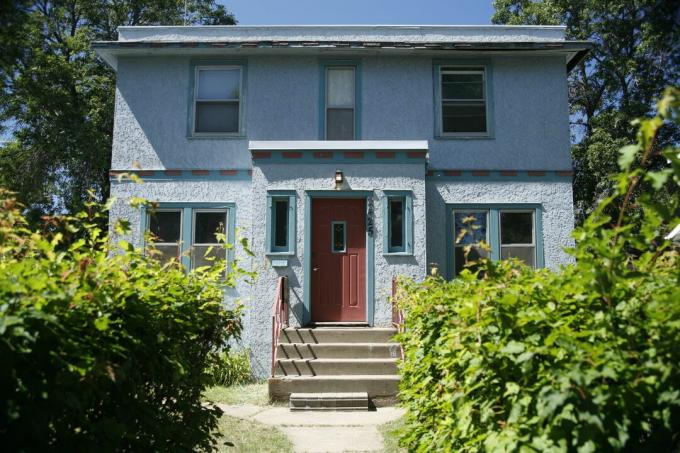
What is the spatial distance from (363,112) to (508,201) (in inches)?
135

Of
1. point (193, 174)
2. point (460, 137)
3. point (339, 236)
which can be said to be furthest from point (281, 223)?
point (460, 137)

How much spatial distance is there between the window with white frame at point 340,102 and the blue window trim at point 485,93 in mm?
1710

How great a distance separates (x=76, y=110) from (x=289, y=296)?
12.3 m

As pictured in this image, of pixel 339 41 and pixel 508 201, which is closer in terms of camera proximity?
pixel 508 201

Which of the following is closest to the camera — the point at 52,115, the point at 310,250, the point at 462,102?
the point at 310,250

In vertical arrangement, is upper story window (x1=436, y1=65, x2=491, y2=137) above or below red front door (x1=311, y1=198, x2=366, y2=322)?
above

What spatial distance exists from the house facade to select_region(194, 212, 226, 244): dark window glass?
2 centimetres

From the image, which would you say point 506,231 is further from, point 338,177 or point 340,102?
point 340,102

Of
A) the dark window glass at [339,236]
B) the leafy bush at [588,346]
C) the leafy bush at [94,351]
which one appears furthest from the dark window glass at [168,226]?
the leafy bush at [588,346]

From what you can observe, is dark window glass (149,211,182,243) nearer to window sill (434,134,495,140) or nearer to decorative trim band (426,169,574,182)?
decorative trim band (426,169,574,182)

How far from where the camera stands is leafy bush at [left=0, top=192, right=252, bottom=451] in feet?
6.69

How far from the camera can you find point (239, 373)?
33.1 feet

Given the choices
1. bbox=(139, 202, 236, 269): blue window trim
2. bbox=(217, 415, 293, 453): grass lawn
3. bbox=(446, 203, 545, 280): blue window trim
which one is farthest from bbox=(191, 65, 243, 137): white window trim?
bbox=(217, 415, 293, 453): grass lawn

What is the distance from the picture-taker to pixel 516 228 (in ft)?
38.2
